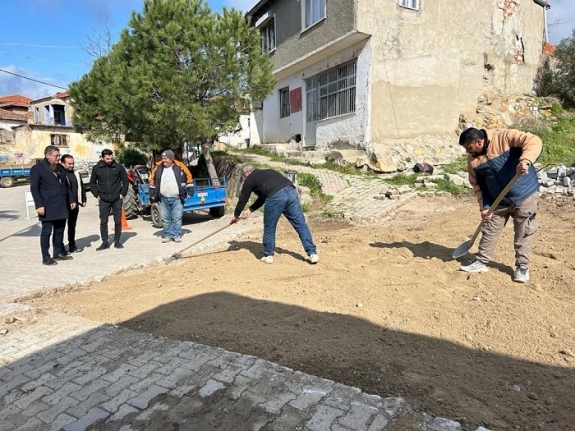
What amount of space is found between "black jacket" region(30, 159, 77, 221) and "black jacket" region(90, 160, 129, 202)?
0.69 metres

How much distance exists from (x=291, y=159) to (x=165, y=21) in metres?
6.52

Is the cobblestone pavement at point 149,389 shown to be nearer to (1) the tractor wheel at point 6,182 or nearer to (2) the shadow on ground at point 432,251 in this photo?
(2) the shadow on ground at point 432,251

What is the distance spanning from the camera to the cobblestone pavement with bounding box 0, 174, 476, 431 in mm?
2207

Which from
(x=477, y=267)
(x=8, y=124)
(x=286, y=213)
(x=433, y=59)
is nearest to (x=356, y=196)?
(x=286, y=213)

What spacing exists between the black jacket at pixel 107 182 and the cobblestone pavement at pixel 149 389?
3.09 metres

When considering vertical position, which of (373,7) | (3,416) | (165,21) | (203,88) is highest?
(373,7)

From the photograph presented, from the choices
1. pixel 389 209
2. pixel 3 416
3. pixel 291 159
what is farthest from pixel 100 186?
pixel 291 159

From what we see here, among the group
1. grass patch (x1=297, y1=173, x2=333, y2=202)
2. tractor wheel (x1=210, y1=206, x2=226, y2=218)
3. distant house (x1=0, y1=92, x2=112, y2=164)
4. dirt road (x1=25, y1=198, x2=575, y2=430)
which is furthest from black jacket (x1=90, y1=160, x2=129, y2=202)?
distant house (x1=0, y1=92, x2=112, y2=164)

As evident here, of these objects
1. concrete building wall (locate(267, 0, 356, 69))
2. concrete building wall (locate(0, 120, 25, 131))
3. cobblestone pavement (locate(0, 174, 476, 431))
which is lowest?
cobblestone pavement (locate(0, 174, 476, 431))

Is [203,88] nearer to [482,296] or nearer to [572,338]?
[482,296]

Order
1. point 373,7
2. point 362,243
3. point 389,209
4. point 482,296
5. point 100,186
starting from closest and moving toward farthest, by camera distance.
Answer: point 482,296 < point 362,243 < point 100,186 < point 389,209 < point 373,7

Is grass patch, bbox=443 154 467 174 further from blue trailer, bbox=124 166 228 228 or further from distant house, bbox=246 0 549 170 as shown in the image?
blue trailer, bbox=124 166 228 228

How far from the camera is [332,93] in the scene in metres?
14.7

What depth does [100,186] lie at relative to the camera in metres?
6.83
